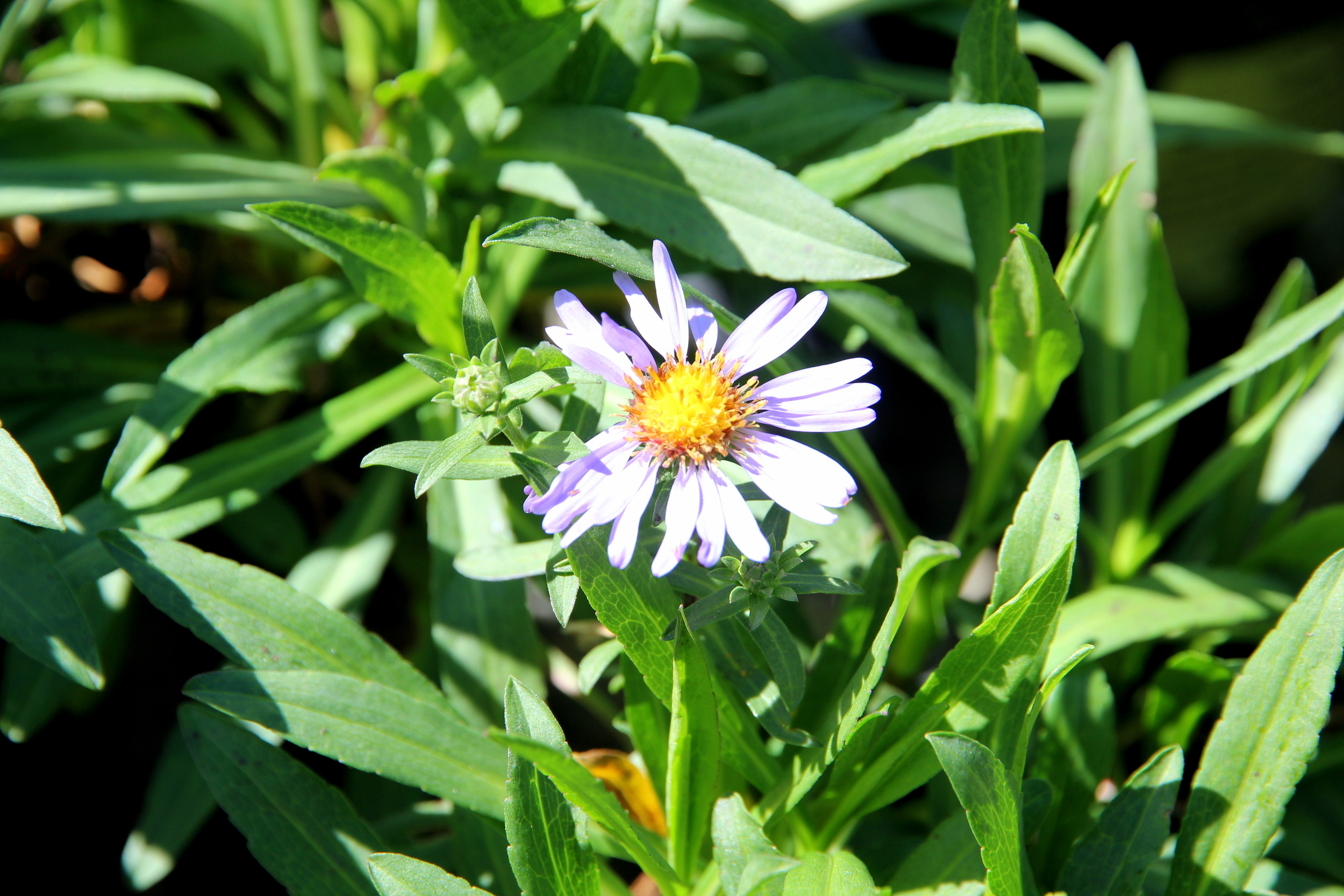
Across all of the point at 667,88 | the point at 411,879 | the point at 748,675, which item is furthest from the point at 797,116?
the point at 411,879

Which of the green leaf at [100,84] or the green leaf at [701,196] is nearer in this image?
the green leaf at [701,196]

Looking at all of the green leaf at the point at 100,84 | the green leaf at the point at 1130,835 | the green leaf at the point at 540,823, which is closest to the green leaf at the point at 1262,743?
the green leaf at the point at 1130,835

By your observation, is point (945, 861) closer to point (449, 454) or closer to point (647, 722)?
point (647, 722)

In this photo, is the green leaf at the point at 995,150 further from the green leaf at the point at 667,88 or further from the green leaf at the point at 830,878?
the green leaf at the point at 830,878

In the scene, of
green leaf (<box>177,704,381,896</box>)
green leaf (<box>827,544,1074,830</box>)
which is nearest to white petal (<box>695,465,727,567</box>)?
green leaf (<box>827,544,1074,830</box>)

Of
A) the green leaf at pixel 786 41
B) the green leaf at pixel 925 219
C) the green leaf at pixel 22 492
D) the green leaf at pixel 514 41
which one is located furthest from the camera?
the green leaf at pixel 925 219

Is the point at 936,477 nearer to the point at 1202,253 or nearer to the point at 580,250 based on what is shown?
the point at 1202,253
